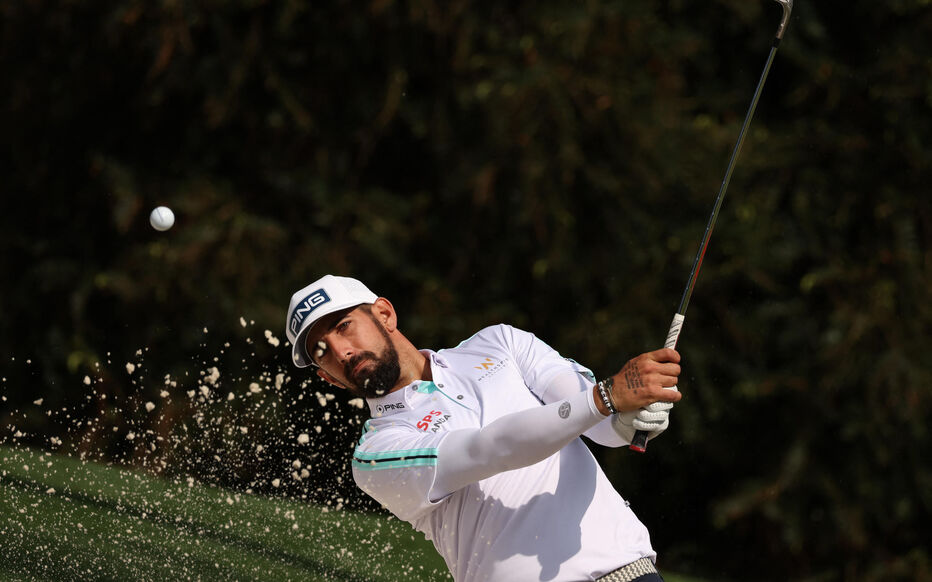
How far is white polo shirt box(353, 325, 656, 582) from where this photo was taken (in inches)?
88.8

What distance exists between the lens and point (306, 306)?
255cm

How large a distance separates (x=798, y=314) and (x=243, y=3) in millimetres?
3394

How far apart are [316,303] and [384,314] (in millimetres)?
216

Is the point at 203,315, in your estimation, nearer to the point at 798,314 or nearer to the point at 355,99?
the point at 355,99

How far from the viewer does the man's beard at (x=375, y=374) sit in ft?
8.24

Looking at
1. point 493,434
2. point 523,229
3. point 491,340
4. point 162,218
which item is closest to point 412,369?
point 491,340

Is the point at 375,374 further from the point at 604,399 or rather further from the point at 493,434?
the point at 604,399

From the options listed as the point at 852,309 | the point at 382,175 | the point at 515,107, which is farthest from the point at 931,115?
the point at 382,175

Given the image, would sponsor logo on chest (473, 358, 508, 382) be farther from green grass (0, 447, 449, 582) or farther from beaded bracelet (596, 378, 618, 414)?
green grass (0, 447, 449, 582)

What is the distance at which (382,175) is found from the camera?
21.4 feet

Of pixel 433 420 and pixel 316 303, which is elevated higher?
pixel 316 303

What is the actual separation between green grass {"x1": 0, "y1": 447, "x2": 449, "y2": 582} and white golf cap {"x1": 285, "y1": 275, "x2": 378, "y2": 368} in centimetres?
126

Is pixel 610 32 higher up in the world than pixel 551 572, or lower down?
higher up

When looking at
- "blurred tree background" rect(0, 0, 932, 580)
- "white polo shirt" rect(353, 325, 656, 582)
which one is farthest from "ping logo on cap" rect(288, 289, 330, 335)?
"blurred tree background" rect(0, 0, 932, 580)
